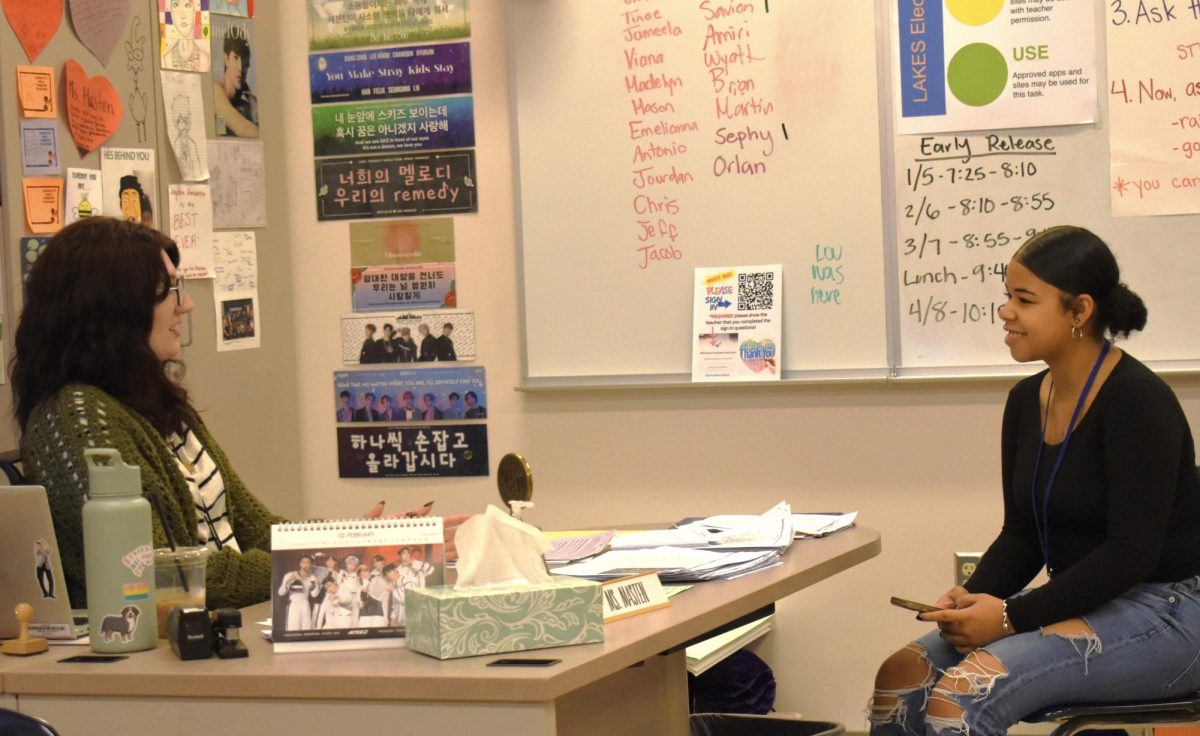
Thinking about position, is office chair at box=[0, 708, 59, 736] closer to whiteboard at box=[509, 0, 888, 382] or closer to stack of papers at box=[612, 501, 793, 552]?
stack of papers at box=[612, 501, 793, 552]

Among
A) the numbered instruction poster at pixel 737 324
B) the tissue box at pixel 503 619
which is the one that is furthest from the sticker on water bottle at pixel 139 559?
the numbered instruction poster at pixel 737 324

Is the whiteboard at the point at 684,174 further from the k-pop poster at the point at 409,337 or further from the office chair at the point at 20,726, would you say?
the office chair at the point at 20,726

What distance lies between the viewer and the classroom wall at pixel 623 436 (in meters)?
3.58

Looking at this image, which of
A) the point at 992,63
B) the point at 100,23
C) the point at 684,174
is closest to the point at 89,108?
the point at 100,23

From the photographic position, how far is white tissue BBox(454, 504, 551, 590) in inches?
70.0

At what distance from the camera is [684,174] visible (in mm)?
3699

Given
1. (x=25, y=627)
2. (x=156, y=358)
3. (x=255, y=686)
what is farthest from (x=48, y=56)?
(x=255, y=686)

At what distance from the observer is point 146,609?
1.82m

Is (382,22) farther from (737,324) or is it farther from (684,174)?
(737,324)

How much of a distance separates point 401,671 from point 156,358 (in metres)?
1.08

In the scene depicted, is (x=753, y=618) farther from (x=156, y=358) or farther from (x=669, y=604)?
(x=156, y=358)

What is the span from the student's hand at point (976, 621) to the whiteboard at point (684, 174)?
4.22 feet

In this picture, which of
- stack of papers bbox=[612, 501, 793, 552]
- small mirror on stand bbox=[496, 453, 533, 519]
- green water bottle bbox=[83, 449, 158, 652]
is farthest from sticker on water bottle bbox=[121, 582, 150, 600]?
stack of papers bbox=[612, 501, 793, 552]

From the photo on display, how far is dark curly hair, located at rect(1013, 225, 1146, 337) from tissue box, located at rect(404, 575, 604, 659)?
3.80 feet
